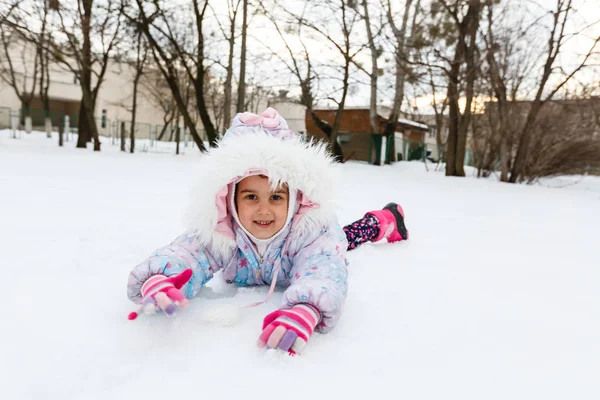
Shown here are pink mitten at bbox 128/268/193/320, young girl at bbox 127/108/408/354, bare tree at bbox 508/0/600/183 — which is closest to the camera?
pink mitten at bbox 128/268/193/320

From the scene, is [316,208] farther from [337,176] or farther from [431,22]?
[431,22]

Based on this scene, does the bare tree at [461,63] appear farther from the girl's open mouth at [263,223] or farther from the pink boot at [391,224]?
the girl's open mouth at [263,223]

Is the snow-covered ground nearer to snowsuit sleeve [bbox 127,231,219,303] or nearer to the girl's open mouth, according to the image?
snowsuit sleeve [bbox 127,231,219,303]

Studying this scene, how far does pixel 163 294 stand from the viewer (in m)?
1.09

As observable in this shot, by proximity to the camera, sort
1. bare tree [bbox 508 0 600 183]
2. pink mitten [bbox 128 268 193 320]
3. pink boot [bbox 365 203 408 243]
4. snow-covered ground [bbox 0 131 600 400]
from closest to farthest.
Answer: snow-covered ground [bbox 0 131 600 400], pink mitten [bbox 128 268 193 320], pink boot [bbox 365 203 408 243], bare tree [bbox 508 0 600 183]

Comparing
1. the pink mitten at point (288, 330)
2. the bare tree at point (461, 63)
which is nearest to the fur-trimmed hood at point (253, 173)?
the pink mitten at point (288, 330)

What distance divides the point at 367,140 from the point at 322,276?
14.2 m

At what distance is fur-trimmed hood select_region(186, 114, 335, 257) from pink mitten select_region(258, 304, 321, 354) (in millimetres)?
439

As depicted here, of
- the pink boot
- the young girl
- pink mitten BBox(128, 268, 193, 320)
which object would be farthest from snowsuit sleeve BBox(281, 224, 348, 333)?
the pink boot

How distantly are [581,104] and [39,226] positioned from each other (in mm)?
9150

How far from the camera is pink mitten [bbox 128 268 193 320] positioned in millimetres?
1081

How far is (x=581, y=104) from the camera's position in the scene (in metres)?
7.84

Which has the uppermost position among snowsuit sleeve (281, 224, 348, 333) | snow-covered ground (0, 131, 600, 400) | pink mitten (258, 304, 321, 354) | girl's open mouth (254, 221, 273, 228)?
girl's open mouth (254, 221, 273, 228)

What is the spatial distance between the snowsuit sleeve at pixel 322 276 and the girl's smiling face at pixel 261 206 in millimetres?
118
